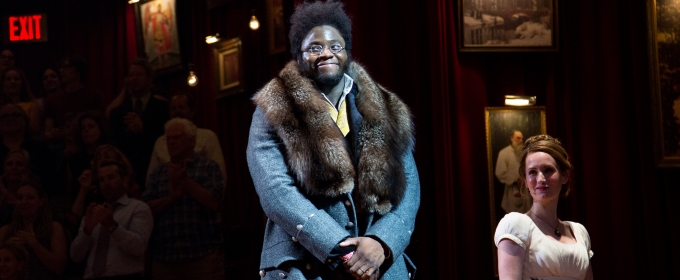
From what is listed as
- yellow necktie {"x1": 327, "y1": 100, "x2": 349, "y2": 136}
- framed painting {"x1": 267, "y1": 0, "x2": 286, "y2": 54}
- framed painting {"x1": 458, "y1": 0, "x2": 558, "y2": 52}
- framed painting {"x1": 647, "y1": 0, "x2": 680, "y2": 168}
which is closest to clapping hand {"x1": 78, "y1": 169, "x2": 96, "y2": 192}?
framed painting {"x1": 267, "y1": 0, "x2": 286, "y2": 54}

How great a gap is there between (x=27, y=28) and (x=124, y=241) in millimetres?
1413

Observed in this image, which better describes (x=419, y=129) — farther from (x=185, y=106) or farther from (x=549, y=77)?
(x=185, y=106)

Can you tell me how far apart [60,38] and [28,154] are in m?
0.71

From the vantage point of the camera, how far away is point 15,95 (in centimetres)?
550

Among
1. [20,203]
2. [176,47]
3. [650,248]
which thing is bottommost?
[650,248]

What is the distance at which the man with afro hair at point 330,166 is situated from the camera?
2938 millimetres

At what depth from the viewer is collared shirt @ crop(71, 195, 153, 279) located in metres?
5.28

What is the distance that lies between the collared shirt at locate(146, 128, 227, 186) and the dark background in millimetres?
48

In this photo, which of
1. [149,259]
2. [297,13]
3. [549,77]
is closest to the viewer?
[297,13]

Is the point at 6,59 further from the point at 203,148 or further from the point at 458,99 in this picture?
the point at 458,99

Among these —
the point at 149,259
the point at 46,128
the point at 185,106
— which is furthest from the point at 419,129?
the point at 46,128

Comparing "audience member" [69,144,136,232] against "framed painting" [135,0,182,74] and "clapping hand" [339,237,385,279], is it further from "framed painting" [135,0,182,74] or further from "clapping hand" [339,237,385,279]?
"clapping hand" [339,237,385,279]

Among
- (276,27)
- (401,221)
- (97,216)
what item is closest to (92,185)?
(97,216)

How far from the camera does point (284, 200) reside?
2984 mm
